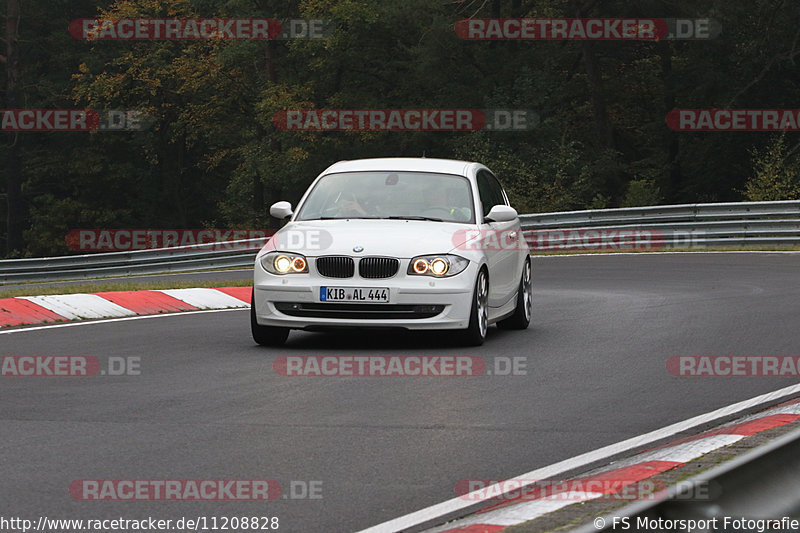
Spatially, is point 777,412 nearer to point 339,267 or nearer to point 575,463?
point 575,463

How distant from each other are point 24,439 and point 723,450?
3.67 meters

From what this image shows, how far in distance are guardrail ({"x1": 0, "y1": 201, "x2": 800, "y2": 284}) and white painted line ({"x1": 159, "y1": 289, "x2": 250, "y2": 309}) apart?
12.3m

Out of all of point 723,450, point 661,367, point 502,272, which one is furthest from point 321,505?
point 502,272

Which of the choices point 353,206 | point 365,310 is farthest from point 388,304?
point 353,206

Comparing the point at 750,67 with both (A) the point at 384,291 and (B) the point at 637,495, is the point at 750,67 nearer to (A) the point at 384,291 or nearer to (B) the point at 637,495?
(A) the point at 384,291
